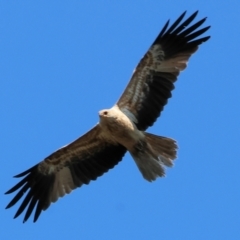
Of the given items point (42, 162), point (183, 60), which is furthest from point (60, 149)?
point (183, 60)

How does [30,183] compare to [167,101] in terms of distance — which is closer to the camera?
[167,101]

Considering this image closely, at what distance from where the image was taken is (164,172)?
1360 cm

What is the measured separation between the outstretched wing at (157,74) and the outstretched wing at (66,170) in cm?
69

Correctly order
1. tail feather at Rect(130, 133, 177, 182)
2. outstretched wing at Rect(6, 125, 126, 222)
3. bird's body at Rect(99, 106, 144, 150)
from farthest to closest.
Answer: outstretched wing at Rect(6, 125, 126, 222), tail feather at Rect(130, 133, 177, 182), bird's body at Rect(99, 106, 144, 150)

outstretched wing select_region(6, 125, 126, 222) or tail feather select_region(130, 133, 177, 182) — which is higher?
outstretched wing select_region(6, 125, 126, 222)

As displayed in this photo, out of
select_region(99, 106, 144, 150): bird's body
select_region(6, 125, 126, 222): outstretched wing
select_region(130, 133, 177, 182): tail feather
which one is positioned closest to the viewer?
select_region(99, 106, 144, 150): bird's body

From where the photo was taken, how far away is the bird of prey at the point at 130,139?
13.5 m

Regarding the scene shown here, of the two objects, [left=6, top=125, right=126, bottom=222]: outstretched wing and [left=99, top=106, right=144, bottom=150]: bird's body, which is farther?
[left=6, top=125, right=126, bottom=222]: outstretched wing

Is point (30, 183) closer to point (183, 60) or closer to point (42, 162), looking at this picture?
point (42, 162)

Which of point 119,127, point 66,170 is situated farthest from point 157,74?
point 66,170

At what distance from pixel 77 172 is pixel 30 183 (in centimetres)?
82

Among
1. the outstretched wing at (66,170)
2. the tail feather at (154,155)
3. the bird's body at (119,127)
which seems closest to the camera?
the bird's body at (119,127)

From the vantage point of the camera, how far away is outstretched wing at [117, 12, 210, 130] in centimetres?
1366

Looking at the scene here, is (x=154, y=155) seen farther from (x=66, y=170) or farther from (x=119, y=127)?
(x=66, y=170)
